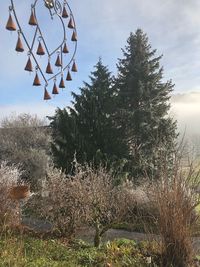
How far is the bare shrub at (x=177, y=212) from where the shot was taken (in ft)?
22.0

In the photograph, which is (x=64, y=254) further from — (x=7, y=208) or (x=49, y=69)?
(x=49, y=69)

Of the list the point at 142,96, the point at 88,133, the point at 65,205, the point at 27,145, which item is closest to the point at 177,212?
the point at 65,205

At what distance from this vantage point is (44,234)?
9594mm

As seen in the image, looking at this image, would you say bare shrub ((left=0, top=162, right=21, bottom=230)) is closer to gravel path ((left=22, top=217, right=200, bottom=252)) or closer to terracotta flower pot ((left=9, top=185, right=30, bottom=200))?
terracotta flower pot ((left=9, top=185, right=30, bottom=200))

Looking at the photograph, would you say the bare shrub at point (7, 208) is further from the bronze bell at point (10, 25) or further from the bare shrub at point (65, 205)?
the bronze bell at point (10, 25)

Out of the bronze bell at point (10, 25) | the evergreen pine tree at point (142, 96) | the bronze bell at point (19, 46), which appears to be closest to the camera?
the bronze bell at point (10, 25)

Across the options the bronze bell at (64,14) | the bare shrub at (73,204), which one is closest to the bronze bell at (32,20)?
the bronze bell at (64,14)

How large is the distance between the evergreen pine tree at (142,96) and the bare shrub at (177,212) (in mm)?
18508

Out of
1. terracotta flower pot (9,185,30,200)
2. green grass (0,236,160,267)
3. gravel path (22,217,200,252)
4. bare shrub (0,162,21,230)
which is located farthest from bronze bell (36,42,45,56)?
gravel path (22,217,200,252)

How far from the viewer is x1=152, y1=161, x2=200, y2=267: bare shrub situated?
6711 millimetres

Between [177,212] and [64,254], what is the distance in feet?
6.92

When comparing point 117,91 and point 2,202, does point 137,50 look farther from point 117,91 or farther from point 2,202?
point 2,202

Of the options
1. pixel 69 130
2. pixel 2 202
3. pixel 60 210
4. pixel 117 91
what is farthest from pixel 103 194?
pixel 117 91

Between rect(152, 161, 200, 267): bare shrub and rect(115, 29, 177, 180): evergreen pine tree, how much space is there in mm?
18508
